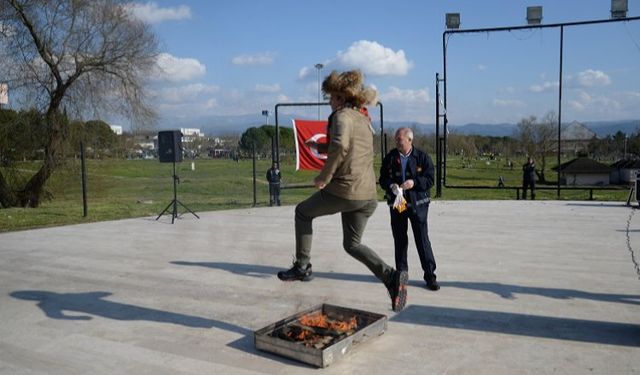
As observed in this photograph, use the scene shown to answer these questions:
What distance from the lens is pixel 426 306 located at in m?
4.88

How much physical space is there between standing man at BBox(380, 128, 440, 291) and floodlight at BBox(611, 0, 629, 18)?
11882 millimetres

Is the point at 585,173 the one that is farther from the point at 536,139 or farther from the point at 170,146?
the point at 170,146

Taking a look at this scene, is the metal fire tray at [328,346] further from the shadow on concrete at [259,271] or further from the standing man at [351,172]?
the shadow on concrete at [259,271]

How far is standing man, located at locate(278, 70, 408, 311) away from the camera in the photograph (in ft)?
13.0

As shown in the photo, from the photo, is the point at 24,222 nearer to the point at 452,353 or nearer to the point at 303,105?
the point at 303,105

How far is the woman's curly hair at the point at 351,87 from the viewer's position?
4.19 metres

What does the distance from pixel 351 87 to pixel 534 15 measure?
42.7ft

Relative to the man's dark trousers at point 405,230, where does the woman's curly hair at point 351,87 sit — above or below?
above

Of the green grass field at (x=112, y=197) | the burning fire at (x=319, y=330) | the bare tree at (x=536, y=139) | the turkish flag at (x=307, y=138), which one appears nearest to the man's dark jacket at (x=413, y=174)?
the burning fire at (x=319, y=330)

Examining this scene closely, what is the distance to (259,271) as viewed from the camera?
21.4ft

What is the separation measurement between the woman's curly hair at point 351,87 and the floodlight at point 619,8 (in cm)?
1283

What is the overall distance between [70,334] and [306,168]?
33.4ft

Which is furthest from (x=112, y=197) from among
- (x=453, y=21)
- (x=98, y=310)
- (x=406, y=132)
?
(x=406, y=132)

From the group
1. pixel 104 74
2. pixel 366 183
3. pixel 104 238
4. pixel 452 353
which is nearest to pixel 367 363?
pixel 452 353
